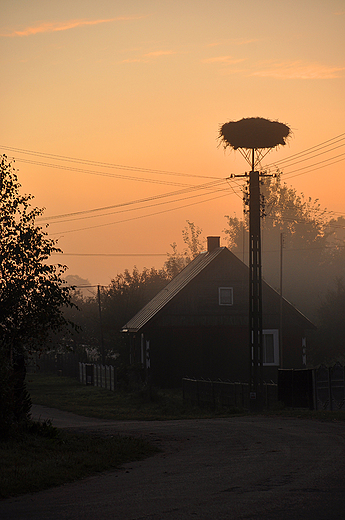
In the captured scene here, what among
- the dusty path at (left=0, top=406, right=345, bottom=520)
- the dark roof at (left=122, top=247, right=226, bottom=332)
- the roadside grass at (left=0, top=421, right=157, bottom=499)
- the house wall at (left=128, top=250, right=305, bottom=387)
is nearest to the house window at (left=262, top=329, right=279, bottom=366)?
the house wall at (left=128, top=250, right=305, bottom=387)

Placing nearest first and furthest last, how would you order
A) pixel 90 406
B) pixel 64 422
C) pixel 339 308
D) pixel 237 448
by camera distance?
pixel 237 448 < pixel 64 422 < pixel 90 406 < pixel 339 308

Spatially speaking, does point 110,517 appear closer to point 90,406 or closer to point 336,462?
point 336,462

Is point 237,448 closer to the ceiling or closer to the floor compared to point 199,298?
closer to the floor

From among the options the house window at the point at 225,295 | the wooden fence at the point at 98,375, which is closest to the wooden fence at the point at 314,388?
the house window at the point at 225,295

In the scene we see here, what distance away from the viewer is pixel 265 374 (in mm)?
36750

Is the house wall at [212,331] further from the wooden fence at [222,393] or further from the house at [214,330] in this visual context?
the wooden fence at [222,393]

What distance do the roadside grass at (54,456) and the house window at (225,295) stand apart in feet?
73.1

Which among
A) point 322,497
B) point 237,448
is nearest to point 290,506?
point 322,497

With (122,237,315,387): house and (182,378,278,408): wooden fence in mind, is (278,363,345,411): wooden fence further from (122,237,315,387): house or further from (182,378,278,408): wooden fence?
(122,237,315,387): house

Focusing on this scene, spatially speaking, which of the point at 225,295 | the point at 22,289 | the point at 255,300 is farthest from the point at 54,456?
the point at 225,295

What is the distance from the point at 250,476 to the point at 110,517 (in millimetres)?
3236

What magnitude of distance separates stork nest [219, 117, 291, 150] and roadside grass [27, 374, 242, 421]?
1090 cm

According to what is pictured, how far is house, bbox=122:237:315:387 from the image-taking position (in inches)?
1404

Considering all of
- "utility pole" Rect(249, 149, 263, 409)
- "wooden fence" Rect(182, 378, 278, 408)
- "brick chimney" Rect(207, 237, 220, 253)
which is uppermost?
"brick chimney" Rect(207, 237, 220, 253)
